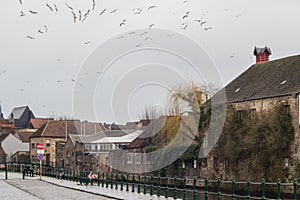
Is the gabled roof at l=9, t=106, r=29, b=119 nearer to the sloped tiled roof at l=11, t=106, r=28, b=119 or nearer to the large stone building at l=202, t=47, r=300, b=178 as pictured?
the sloped tiled roof at l=11, t=106, r=28, b=119

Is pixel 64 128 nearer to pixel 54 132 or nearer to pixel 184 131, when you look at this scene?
pixel 54 132

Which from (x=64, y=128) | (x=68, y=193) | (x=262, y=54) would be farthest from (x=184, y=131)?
(x=64, y=128)

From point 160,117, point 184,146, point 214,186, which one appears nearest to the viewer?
point 214,186

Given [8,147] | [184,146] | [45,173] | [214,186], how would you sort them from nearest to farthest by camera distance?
[214,186], [45,173], [184,146], [8,147]

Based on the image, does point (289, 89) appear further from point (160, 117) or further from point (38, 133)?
point (38, 133)

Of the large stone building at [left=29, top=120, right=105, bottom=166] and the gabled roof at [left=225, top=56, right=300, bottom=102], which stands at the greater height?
Answer: the gabled roof at [left=225, top=56, right=300, bottom=102]

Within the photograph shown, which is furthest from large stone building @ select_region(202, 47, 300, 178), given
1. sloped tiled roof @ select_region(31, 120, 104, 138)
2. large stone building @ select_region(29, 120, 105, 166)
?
large stone building @ select_region(29, 120, 105, 166)

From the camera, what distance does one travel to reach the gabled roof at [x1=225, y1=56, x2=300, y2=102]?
47500 mm

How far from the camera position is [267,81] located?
5162cm

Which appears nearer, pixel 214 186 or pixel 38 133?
pixel 214 186

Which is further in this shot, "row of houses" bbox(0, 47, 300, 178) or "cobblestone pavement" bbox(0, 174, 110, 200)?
"row of houses" bbox(0, 47, 300, 178)

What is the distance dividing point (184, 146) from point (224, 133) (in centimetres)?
571

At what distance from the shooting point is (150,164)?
5806cm

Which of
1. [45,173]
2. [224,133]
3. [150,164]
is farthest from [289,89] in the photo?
[45,173]
